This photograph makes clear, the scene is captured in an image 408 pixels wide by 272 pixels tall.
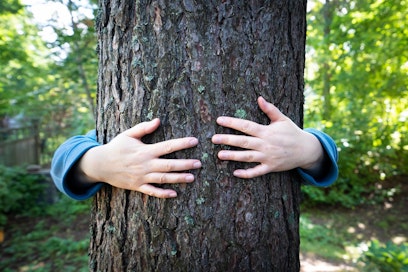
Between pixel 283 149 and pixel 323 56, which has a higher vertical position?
pixel 323 56

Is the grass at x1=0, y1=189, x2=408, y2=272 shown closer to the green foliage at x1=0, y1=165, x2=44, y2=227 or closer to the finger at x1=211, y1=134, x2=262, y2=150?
the green foliage at x1=0, y1=165, x2=44, y2=227

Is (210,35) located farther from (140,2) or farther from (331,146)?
(331,146)

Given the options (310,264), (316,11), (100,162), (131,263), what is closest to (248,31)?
(100,162)

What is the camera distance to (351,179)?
7.09 metres

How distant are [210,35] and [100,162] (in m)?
0.69

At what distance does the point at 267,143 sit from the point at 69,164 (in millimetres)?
853

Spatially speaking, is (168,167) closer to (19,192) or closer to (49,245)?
(49,245)

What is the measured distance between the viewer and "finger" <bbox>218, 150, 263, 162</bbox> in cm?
110

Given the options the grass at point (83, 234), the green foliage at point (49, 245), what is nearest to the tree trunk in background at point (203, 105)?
the grass at point (83, 234)

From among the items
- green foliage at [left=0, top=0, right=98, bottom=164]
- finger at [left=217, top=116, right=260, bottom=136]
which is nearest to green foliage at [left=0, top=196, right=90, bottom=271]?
green foliage at [left=0, top=0, right=98, bottom=164]

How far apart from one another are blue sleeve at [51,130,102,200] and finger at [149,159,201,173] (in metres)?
0.37

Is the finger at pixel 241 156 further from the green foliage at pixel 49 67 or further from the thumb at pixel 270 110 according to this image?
the green foliage at pixel 49 67

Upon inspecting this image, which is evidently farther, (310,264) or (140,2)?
(310,264)

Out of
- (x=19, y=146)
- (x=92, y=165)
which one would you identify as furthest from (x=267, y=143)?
(x=19, y=146)
